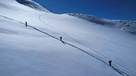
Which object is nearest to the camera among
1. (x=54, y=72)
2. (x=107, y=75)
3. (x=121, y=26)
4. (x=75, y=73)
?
(x=54, y=72)

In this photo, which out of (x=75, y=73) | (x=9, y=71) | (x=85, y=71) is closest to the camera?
(x=9, y=71)

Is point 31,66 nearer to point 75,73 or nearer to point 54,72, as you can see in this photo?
point 54,72

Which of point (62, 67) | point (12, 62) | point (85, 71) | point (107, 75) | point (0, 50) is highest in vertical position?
point (0, 50)

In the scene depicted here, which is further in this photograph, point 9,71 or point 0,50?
point 0,50

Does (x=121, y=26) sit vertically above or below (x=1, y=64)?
above

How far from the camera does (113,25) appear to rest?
→ 59.4 ft

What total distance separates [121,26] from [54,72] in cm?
2040

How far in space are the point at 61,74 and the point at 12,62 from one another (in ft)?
4.24

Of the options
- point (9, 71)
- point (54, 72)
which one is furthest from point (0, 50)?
point (54, 72)

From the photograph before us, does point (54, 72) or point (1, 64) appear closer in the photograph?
point (1, 64)

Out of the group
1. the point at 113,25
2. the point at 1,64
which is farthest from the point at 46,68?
the point at 113,25

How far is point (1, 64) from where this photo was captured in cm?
174

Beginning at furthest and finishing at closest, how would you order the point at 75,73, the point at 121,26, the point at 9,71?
1. the point at 121,26
2. the point at 75,73
3. the point at 9,71

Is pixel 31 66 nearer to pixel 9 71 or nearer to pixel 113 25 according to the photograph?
pixel 9 71
